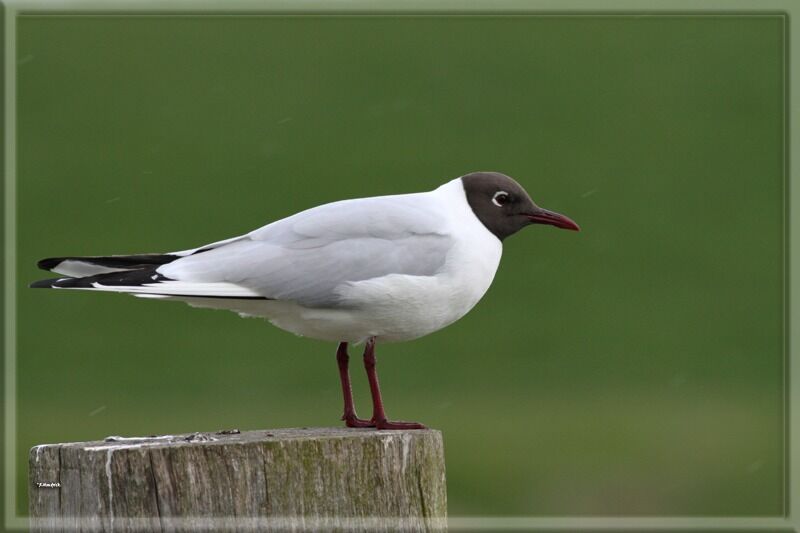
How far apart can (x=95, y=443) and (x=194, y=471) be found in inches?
18.4

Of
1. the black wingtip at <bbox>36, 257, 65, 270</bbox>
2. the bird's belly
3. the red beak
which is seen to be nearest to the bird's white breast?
the bird's belly

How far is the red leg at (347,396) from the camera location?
166 inches

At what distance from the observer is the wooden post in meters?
3.02

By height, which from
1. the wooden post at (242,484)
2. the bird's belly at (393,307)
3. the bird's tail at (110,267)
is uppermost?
the bird's tail at (110,267)

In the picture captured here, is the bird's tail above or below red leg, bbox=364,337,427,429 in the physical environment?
above

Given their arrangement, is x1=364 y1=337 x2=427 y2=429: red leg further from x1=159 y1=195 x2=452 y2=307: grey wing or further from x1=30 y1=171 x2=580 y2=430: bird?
x1=159 y1=195 x2=452 y2=307: grey wing

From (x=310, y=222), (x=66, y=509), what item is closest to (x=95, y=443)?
(x=66, y=509)

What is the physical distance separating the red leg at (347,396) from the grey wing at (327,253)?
0.44 m

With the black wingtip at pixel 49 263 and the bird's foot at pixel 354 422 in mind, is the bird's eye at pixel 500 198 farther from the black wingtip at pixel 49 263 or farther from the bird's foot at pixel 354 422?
the black wingtip at pixel 49 263

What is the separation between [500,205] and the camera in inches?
177

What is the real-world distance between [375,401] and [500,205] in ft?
3.07

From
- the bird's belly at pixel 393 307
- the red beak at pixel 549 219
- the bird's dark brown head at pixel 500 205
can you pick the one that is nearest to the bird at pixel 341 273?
the bird's belly at pixel 393 307

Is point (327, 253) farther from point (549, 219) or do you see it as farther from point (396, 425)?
point (549, 219)

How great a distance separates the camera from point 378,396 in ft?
13.8
